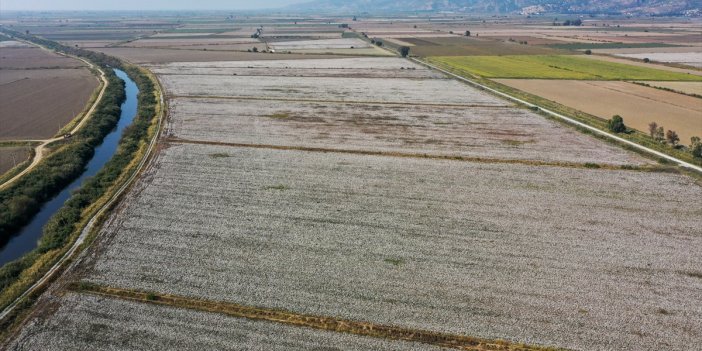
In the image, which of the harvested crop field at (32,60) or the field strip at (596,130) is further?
the harvested crop field at (32,60)

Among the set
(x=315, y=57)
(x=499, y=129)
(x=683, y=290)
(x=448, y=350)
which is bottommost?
(x=448, y=350)

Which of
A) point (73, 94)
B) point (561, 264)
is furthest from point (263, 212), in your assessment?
point (73, 94)

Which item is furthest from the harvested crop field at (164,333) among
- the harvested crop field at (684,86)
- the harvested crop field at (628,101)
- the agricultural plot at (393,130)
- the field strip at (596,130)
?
the harvested crop field at (684,86)

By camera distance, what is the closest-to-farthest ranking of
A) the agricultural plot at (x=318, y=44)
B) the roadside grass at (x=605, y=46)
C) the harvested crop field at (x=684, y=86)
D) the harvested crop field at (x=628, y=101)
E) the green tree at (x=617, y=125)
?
the green tree at (x=617, y=125) → the harvested crop field at (x=628, y=101) → the harvested crop field at (x=684, y=86) → the roadside grass at (x=605, y=46) → the agricultural plot at (x=318, y=44)

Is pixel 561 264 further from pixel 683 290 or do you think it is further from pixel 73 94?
pixel 73 94

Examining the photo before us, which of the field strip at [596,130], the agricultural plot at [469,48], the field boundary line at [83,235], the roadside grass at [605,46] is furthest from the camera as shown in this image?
the roadside grass at [605,46]

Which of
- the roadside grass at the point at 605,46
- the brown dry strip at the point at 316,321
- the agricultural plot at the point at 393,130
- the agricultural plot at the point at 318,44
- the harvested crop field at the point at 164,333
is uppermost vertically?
the roadside grass at the point at 605,46

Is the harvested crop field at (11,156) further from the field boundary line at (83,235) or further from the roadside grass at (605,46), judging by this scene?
the roadside grass at (605,46)

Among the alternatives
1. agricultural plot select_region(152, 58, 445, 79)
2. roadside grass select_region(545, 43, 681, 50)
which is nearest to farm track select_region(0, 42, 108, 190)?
agricultural plot select_region(152, 58, 445, 79)
